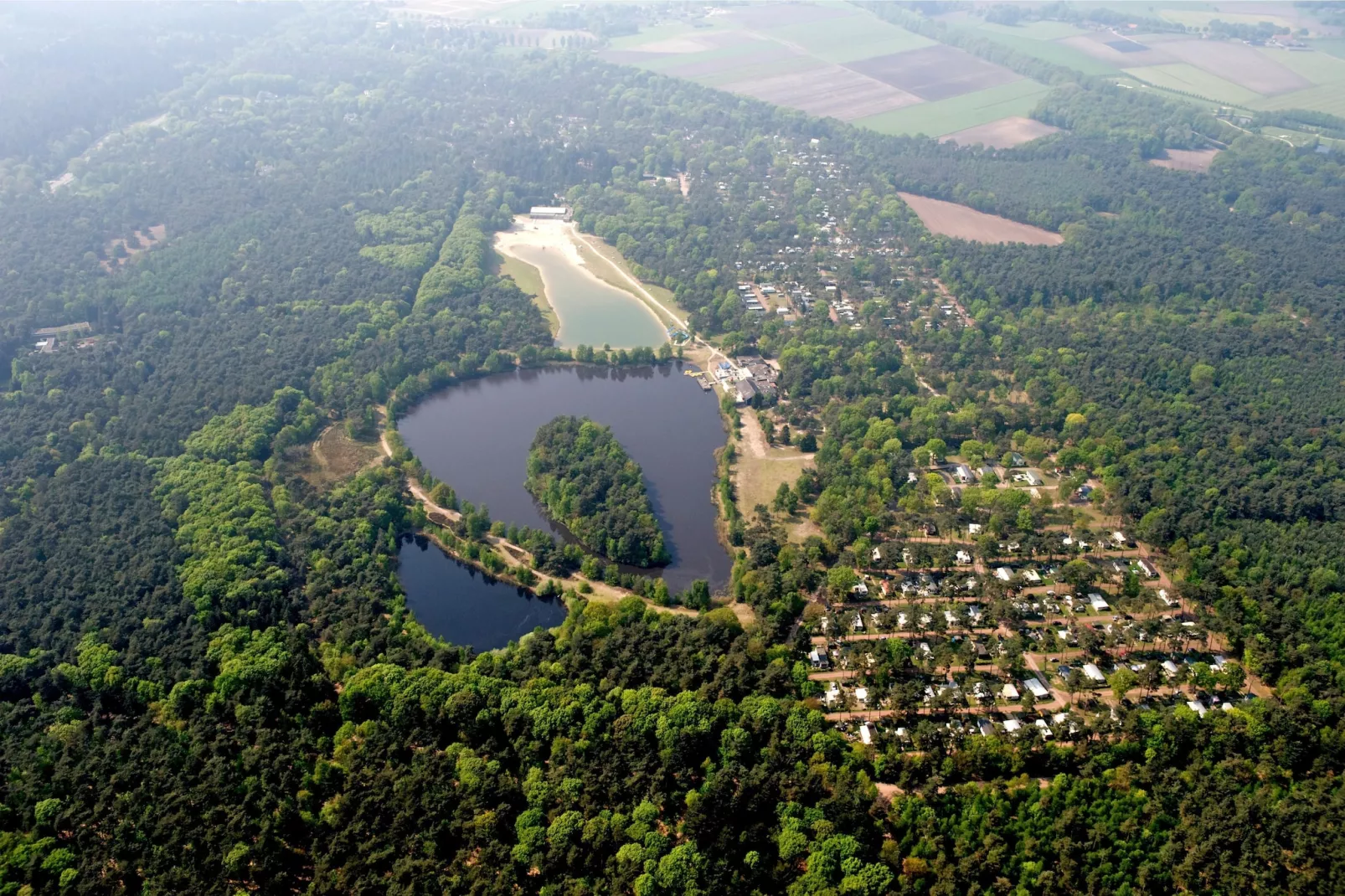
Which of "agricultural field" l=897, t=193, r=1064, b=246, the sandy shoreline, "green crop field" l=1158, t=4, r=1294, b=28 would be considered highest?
"green crop field" l=1158, t=4, r=1294, b=28

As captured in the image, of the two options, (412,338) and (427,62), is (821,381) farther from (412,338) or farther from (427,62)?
(427,62)

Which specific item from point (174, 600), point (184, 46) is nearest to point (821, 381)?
point (174, 600)

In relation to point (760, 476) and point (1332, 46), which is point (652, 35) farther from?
point (760, 476)

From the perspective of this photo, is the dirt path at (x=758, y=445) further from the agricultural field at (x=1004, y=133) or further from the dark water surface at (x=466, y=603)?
the agricultural field at (x=1004, y=133)

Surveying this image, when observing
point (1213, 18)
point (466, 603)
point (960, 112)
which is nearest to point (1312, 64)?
point (1213, 18)

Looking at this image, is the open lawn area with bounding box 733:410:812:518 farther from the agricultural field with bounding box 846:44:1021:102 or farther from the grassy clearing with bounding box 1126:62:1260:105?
the grassy clearing with bounding box 1126:62:1260:105

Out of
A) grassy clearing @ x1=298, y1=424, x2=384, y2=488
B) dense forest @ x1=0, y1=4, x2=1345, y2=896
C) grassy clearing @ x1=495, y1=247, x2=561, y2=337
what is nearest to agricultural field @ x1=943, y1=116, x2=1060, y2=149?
dense forest @ x1=0, y1=4, x2=1345, y2=896
